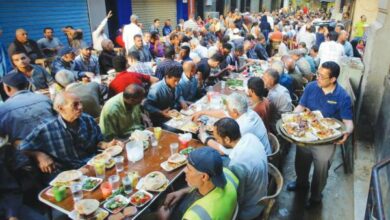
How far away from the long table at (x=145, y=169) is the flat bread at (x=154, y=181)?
0.25 ft

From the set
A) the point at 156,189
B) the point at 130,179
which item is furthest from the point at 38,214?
the point at 156,189

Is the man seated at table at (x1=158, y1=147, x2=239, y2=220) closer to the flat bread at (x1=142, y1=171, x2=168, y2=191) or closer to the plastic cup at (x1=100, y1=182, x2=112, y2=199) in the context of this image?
the flat bread at (x1=142, y1=171, x2=168, y2=191)

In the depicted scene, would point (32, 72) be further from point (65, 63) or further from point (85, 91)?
point (85, 91)

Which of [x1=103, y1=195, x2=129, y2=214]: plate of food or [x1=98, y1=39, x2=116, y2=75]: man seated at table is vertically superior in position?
[x1=98, y1=39, x2=116, y2=75]: man seated at table

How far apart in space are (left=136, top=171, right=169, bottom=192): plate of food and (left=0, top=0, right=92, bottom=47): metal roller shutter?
8.27 m

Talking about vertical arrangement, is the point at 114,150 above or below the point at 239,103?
below

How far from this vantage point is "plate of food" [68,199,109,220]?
2.54 metres

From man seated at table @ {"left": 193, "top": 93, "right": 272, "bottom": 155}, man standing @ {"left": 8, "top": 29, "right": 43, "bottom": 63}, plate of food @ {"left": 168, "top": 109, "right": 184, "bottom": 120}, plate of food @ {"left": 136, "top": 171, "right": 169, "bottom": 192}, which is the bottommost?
plate of food @ {"left": 136, "top": 171, "right": 169, "bottom": 192}

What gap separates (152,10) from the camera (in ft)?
49.0

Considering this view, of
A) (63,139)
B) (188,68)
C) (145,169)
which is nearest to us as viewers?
(145,169)

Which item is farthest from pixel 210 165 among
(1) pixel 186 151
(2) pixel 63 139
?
(2) pixel 63 139

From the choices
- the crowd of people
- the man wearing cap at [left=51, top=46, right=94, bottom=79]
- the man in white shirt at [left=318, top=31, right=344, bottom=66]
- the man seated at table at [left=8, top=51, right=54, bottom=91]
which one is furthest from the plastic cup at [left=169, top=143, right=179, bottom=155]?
the man in white shirt at [left=318, top=31, right=344, bottom=66]

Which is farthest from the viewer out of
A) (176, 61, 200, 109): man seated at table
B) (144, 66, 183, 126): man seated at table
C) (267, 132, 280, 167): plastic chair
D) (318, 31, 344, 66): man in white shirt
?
(318, 31, 344, 66): man in white shirt

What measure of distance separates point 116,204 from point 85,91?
9.36ft
